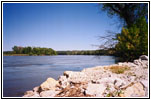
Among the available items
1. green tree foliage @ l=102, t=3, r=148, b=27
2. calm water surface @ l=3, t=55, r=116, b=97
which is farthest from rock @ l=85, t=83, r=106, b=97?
green tree foliage @ l=102, t=3, r=148, b=27

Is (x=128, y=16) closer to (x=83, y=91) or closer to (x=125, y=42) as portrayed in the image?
(x=125, y=42)

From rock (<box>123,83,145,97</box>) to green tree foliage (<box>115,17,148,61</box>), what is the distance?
14.6ft

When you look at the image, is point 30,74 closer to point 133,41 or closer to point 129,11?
point 133,41

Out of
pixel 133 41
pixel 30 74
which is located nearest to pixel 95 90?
pixel 133 41

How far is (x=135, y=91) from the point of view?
3.42 meters

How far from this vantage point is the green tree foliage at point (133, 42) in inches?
308

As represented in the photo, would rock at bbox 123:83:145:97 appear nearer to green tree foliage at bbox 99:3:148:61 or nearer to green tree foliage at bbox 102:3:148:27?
green tree foliage at bbox 99:3:148:61

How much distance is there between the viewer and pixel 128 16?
10625 millimetres

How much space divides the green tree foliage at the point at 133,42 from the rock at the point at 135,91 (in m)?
4.44

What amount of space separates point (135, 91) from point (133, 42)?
190 inches

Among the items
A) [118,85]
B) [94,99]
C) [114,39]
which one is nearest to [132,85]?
[118,85]

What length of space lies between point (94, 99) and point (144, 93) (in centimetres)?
100

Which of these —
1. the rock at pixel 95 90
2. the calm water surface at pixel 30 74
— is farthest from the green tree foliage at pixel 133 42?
the rock at pixel 95 90

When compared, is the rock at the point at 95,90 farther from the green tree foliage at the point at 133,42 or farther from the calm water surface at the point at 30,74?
the green tree foliage at the point at 133,42
